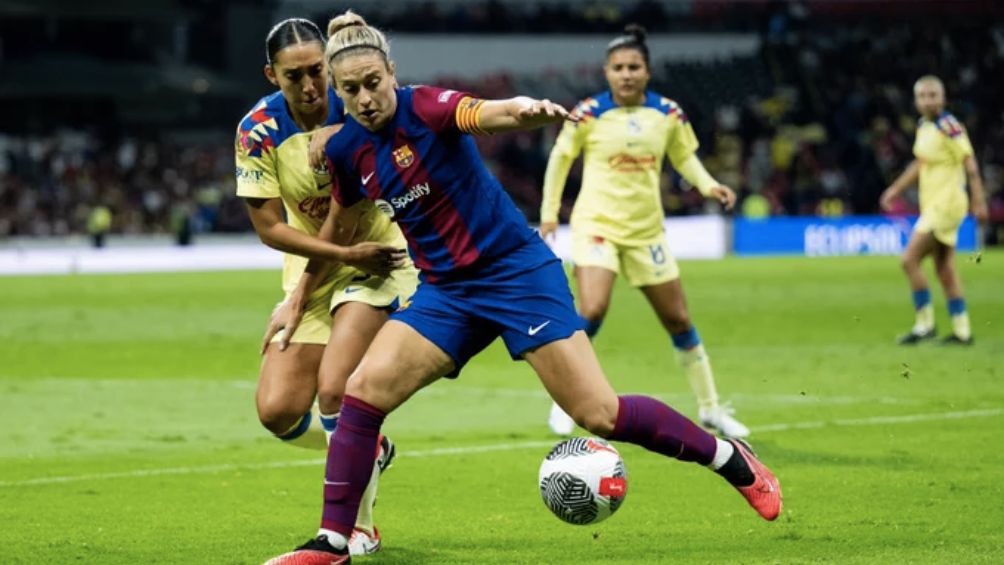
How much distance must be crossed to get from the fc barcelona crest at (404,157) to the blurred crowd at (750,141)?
34062 mm

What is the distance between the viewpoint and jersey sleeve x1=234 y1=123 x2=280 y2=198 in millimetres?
7496

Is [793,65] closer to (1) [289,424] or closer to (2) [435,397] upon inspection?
(2) [435,397]

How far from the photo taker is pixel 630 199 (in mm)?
11266

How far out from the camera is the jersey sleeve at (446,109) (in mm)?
6324

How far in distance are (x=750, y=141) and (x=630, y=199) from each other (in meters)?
36.0

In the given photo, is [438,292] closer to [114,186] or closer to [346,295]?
[346,295]

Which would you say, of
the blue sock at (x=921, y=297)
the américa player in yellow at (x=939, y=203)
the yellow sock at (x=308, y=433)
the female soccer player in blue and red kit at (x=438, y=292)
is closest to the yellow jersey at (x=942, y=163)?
the américa player in yellow at (x=939, y=203)

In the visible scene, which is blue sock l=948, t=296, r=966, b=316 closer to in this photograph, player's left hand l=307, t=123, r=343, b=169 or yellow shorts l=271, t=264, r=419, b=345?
yellow shorts l=271, t=264, r=419, b=345

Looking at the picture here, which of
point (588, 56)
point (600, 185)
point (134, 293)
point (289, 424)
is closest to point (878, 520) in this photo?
point (289, 424)

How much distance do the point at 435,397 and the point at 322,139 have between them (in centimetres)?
703

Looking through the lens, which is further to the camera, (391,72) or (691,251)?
(691,251)

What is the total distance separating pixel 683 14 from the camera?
162 feet

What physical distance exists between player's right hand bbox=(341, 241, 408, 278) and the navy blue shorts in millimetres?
441

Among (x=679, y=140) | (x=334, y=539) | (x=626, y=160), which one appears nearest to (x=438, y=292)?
(x=334, y=539)
